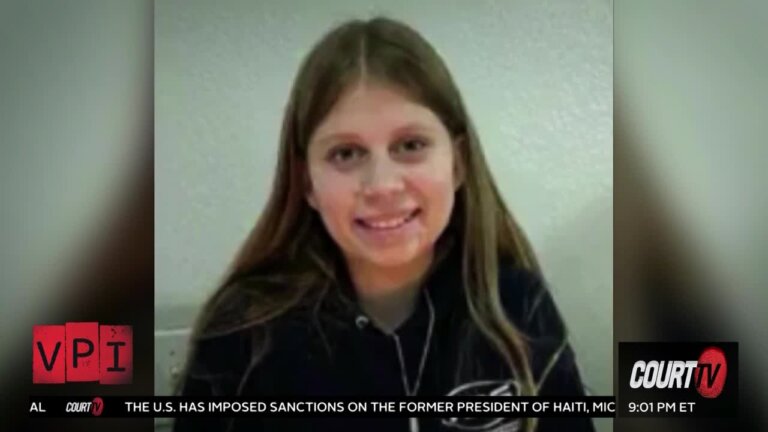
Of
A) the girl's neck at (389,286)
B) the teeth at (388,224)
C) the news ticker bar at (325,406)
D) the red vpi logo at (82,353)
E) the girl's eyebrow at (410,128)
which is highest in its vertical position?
the girl's eyebrow at (410,128)

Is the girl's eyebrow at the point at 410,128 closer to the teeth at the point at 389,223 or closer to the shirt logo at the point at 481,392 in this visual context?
the teeth at the point at 389,223

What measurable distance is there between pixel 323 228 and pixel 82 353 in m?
0.58

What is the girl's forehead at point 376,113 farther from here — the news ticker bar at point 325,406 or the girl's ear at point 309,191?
the news ticker bar at point 325,406

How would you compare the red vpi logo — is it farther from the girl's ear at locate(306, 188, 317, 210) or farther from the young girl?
the girl's ear at locate(306, 188, 317, 210)

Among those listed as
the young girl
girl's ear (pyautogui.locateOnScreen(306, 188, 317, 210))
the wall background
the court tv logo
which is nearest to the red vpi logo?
the young girl

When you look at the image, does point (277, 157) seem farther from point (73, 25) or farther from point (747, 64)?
point (747, 64)

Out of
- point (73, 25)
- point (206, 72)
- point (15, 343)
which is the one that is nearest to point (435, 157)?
point (206, 72)

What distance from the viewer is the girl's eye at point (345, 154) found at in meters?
1.56

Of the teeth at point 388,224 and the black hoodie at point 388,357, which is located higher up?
the teeth at point 388,224

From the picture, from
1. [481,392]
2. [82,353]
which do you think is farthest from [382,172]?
[82,353]

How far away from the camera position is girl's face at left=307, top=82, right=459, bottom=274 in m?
1.56

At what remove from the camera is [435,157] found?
157 centimetres

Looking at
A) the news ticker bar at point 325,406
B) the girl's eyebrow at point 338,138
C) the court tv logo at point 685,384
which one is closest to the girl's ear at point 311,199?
the girl's eyebrow at point 338,138

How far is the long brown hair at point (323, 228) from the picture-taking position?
1577mm
